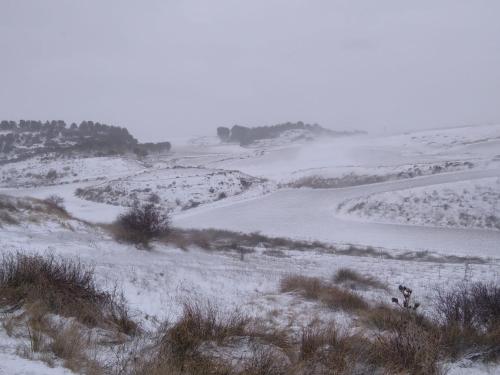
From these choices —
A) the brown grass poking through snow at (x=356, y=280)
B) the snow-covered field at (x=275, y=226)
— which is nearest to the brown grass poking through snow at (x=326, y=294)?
the snow-covered field at (x=275, y=226)

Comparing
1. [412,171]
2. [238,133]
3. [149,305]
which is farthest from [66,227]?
[238,133]

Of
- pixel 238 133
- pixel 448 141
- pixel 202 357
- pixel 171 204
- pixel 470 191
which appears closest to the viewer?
pixel 202 357

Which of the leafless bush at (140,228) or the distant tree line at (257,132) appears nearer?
the leafless bush at (140,228)

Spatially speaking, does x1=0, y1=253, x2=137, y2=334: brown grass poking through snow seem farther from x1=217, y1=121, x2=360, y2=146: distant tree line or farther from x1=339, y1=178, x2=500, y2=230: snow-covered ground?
x1=217, y1=121, x2=360, y2=146: distant tree line

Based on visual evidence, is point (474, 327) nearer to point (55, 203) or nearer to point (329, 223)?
point (329, 223)

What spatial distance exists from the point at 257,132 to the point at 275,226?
95.5 meters

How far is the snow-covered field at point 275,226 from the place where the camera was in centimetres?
775

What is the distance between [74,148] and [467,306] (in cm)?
6629

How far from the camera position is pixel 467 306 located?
5.42 m

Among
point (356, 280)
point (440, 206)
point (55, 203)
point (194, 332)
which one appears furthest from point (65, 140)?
point (194, 332)

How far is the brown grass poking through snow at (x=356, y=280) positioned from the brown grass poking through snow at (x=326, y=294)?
72.5 inches

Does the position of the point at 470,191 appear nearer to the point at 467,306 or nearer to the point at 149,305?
the point at 467,306

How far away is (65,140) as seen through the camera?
3076 inches

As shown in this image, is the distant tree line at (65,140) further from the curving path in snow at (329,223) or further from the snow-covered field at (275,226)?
the curving path in snow at (329,223)
